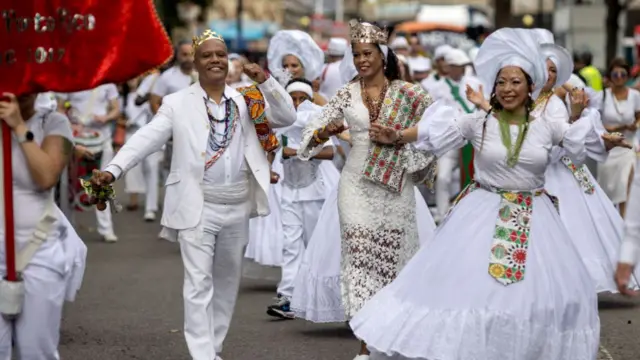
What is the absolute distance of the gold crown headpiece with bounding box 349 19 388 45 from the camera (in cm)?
906

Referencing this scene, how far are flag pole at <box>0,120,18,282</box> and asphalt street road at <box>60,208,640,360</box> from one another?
2967mm

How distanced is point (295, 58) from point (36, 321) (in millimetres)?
5714

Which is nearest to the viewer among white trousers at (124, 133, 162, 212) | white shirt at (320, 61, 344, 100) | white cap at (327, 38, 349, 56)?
white shirt at (320, 61, 344, 100)

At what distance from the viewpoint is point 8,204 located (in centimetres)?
652

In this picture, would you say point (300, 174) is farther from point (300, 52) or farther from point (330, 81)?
point (330, 81)

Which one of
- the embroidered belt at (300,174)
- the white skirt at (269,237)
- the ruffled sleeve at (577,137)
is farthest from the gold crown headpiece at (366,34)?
the white skirt at (269,237)

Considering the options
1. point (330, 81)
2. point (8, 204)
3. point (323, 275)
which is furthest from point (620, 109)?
point (8, 204)

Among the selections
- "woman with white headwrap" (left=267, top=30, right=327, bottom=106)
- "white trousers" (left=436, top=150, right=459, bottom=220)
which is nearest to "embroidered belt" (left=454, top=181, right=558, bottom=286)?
"woman with white headwrap" (left=267, top=30, right=327, bottom=106)

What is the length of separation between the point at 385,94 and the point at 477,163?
119cm

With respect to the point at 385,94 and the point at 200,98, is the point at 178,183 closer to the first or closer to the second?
the point at 200,98

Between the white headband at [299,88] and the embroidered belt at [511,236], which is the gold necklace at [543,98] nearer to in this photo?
the white headband at [299,88]

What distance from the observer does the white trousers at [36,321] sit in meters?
6.65

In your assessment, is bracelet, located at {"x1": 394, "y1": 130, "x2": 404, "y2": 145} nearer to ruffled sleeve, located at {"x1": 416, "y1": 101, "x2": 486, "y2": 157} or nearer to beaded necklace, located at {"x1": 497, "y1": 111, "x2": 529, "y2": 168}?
ruffled sleeve, located at {"x1": 416, "y1": 101, "x2": 486, "y2": 157}

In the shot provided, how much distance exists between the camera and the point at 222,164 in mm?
8664
